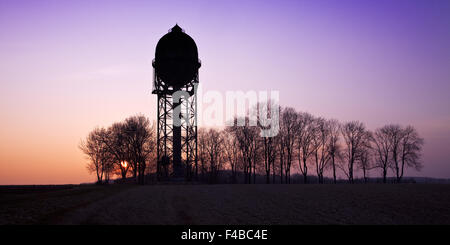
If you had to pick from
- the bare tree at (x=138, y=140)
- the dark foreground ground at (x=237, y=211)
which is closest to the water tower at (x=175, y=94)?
the bare tree at (x=138, y=140)

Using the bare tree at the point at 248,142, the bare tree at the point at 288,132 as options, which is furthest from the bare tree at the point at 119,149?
the bare tree at the point at 288,132

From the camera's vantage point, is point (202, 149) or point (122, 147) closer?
point (122, 147)

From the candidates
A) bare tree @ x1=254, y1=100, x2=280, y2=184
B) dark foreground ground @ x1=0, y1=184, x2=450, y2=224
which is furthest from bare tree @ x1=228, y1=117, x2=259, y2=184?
dark foreground ground @ x1=0, y1=184, x2=450, y2=224

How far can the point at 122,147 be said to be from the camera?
47.4 metres

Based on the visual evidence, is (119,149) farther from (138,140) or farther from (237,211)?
(237,211)

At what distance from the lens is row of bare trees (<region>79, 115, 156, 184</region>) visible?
4681 cm

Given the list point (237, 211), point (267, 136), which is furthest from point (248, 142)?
point (237, 211)

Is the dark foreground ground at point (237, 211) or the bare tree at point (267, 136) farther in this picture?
the bare tree at point (267, 136)

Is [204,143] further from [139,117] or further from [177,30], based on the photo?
[177,30]

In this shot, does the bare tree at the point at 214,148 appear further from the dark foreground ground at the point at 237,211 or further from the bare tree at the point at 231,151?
the dark foreground ground at the point at 237,211

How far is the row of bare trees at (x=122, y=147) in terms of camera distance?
46.8 metres

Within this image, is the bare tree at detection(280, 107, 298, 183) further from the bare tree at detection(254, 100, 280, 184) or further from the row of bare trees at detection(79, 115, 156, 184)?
the row of bare trees at detection(79, 115, 156, 184)

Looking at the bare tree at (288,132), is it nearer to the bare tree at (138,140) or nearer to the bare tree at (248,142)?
the bare tree at (248,142)

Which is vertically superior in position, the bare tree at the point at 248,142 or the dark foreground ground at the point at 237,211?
the bare tree at the point at 248,142
